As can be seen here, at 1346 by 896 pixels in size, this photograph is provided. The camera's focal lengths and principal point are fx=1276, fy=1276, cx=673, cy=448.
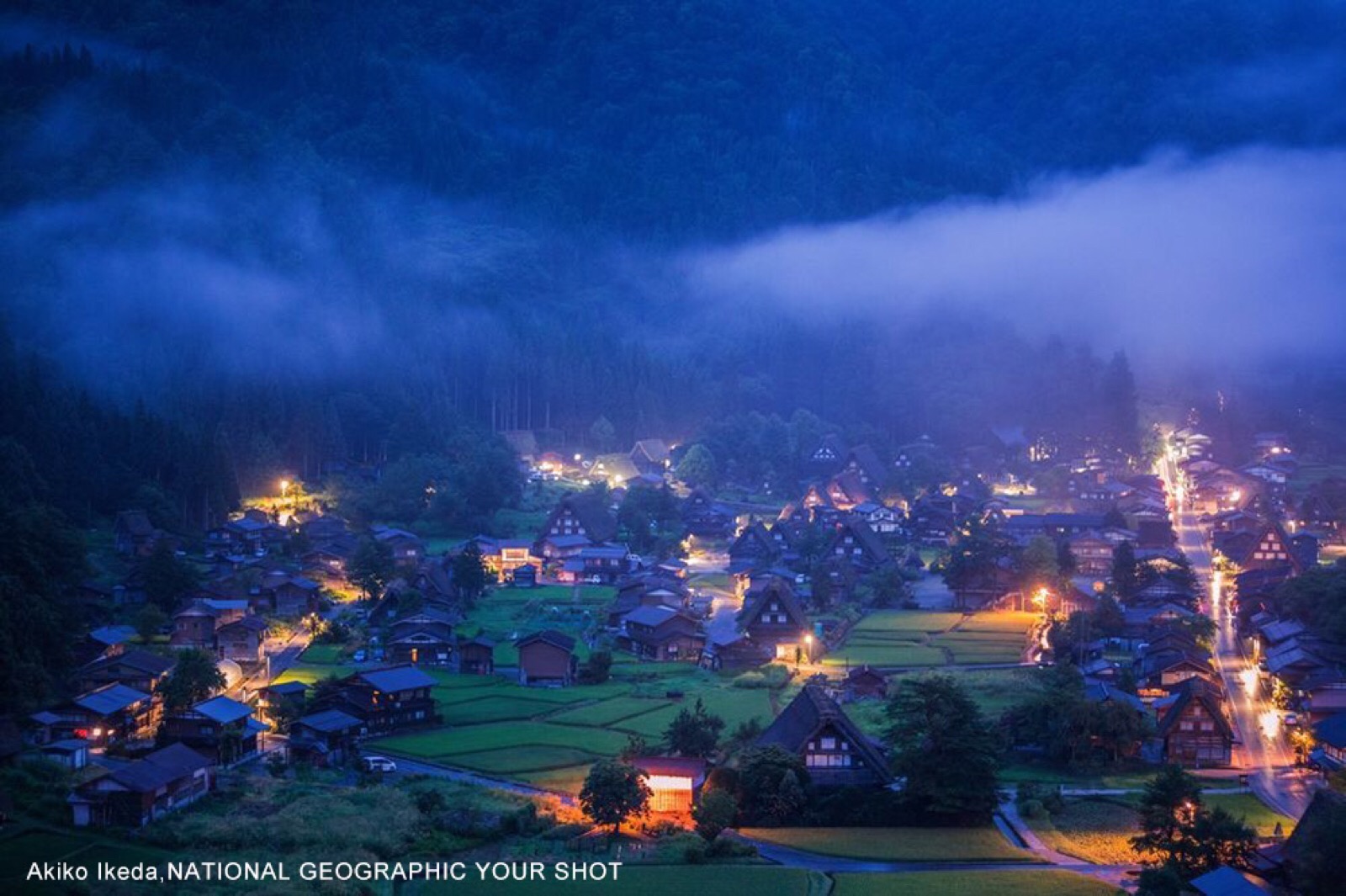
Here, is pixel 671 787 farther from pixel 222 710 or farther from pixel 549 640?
pixel 549 640

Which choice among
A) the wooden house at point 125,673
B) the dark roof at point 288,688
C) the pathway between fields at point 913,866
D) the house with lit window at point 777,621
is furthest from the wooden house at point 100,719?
the house with lit window at point 777,621

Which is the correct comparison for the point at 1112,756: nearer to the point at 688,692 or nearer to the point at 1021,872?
the point at 1021,872

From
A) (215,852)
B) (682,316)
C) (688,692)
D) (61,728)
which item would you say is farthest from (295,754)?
(682,316)

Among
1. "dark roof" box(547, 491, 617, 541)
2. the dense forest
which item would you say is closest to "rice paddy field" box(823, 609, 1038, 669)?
"dark roof" box(547, 491, 617, 541)

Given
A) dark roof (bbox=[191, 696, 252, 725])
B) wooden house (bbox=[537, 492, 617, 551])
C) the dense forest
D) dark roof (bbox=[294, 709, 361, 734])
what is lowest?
dark roof (bbox=[294, 709, 361, 734])

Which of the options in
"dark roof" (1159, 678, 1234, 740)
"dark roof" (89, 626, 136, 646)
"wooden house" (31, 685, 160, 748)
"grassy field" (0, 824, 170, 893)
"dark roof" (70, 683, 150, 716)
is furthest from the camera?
"dark roof" (89, 626, 136, 646)

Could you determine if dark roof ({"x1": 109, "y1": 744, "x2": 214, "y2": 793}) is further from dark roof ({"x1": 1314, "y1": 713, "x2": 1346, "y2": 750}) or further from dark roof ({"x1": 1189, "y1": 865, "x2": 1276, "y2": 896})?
dark roof ({"x1": 1314, "y1": 713, "x2": 1346, "y2": 750})

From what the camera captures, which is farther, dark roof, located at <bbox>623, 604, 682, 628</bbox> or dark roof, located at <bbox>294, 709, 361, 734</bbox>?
dark roof, located at <bbox>623, 604, 682, 628</bbox>
